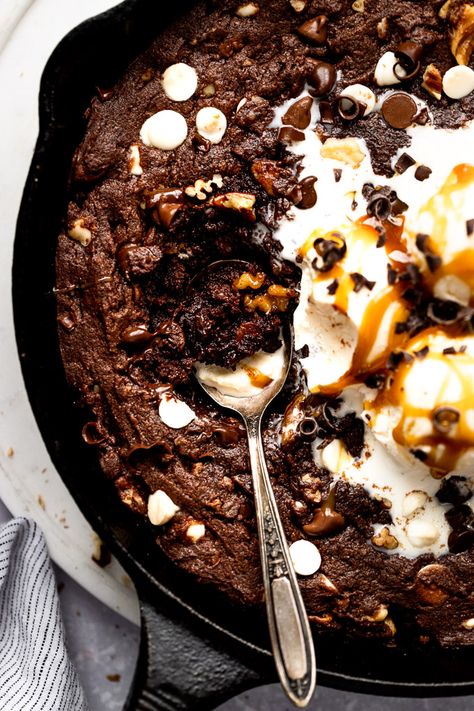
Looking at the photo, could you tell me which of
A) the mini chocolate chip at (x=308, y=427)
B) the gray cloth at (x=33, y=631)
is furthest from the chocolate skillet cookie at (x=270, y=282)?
the gray cloth at (x=33, y=631)

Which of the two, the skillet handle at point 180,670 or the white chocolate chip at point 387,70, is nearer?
the skillet handle at point 180,670

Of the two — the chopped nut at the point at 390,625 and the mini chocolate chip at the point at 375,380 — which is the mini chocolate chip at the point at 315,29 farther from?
the chopped nut at the point at 390,625

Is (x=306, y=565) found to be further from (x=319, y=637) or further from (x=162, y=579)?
(x=162, y=579)

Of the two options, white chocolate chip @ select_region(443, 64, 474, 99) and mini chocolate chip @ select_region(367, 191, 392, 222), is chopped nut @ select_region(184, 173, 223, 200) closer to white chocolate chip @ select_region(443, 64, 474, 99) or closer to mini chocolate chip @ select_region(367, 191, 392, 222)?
mini chocolate chip @ select_region(367, 191, 392, 222)

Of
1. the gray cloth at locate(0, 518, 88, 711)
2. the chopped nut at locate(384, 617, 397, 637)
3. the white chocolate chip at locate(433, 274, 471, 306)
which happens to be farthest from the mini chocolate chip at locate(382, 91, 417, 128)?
the gray cloth at locate(0, 518, 88, 711)

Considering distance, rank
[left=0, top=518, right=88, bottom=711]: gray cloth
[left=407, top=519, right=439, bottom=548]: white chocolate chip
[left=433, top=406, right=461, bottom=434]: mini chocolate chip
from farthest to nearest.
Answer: [left=0, top=518, right=88, bottom=711]: gray cloth < [left=407, top=519, right=439, bottom=548]: white chocolate chip < [left=433, top=406, right=461, bottom=434]: mini chocolate chip

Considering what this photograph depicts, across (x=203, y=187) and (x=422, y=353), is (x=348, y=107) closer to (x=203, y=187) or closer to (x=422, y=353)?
(x=203, y=187)
